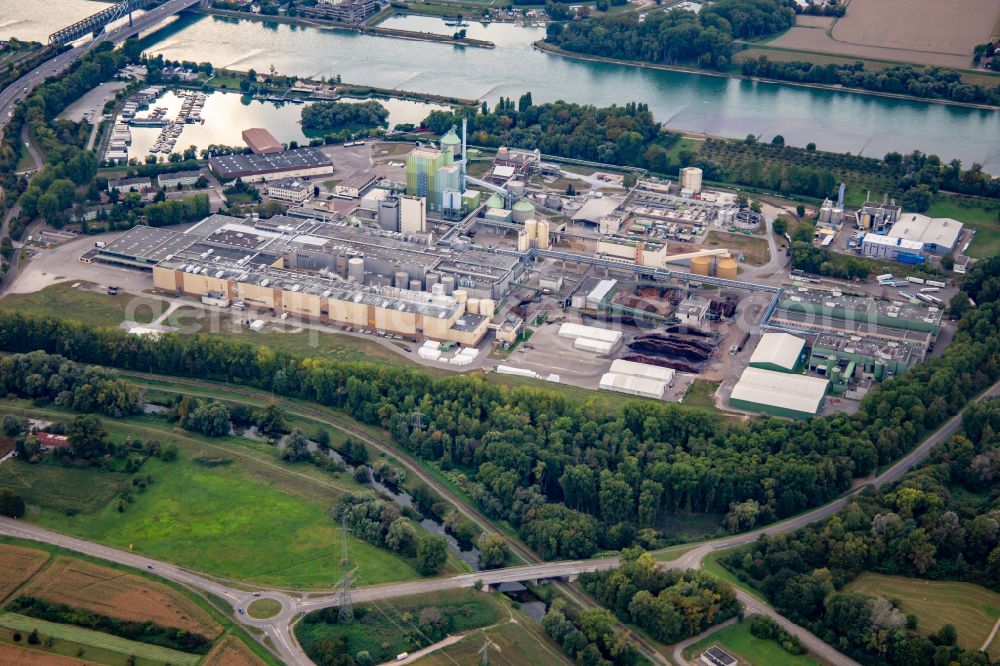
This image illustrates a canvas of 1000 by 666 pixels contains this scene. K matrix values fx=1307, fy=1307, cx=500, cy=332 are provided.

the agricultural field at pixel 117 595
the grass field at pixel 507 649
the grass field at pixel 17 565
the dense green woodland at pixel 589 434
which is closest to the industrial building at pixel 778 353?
the dense green woodland at pixel 589 434

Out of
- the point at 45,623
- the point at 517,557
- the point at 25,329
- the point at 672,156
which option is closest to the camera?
the point at 45,623

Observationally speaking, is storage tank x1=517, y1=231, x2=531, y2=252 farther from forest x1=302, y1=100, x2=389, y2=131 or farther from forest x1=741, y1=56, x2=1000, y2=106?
forest x1=741, y1=56, x2=1000, y2=106

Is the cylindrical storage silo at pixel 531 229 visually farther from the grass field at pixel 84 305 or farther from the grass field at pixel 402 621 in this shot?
the grass field at pixel 402 621

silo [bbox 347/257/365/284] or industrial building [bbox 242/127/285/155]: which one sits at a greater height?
industrial building [bbox 242/127/285/155]

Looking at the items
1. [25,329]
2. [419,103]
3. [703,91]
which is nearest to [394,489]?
[25,329]

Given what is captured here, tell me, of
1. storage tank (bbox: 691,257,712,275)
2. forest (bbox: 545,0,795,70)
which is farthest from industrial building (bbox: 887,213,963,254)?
forest (bbox: 545,0,795,70)

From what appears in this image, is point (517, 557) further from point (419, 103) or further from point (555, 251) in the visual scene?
point (419, 103)
